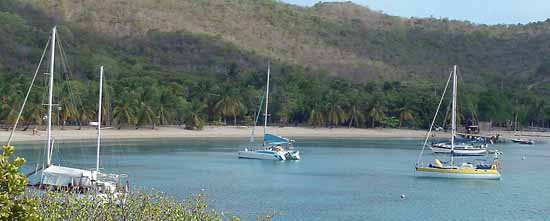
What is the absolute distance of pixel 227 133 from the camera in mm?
121312

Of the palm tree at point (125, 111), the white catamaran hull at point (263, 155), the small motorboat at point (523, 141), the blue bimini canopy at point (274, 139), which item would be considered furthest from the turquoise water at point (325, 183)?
the small motorboat at point (523, 141)

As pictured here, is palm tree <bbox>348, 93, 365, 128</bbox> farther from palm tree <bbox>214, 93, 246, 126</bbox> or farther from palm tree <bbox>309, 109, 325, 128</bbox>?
palm tree <bbox>214, 93, 246, 126</bbox>

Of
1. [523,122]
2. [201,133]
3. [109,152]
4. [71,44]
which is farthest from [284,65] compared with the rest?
[109,152]

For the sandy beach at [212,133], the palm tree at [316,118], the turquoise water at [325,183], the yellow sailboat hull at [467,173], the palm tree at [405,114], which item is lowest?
the turquoise water at [325,183]

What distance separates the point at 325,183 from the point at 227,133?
5834cm

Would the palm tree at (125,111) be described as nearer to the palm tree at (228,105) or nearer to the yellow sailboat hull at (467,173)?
the palm tree at (228,105)

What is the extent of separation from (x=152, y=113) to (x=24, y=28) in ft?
257

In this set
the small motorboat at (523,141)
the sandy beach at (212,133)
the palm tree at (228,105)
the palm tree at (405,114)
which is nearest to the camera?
the sandy beach at (212,133)

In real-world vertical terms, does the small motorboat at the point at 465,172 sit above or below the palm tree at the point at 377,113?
below

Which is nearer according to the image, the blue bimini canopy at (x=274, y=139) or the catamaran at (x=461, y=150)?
the blue bimini canopy at (x=274, y=139)

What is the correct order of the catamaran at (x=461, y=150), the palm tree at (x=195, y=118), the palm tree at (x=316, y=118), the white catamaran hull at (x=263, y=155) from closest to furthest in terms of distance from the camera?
the white catamaran hull at (x=263, y=155) → the catamaran at (x=461, y=150) → the palm tree at (x=195, y=118) → the palm tree at (x=316, y=118)

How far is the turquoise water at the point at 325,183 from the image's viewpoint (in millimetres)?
48688

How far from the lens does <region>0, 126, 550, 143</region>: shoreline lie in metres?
99.2

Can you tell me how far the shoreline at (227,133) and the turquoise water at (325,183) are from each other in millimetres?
5228
